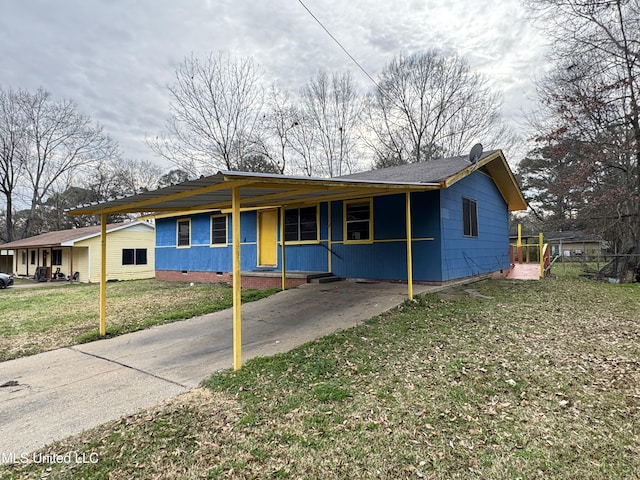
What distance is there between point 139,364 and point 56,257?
22144mm

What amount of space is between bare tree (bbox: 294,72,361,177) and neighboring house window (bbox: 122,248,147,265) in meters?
11.2

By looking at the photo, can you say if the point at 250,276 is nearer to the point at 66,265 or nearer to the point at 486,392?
the point at 486,392

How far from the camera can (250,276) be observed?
34.5 feet

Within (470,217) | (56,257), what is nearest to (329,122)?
(470,217)

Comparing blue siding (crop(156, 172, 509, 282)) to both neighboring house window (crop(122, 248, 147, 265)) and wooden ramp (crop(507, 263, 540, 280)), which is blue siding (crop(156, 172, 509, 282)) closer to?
wooden ramp (crop(507, 263, 540, 280))

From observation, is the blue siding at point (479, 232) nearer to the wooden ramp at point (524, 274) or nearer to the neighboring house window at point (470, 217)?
the neighboring house window at point (470, 217)

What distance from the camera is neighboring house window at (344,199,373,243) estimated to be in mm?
9383

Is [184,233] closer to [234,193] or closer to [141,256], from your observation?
[141,256]

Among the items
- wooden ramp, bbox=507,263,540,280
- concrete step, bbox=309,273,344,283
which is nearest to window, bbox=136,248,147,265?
concrete step, bbox=309,273,344,283

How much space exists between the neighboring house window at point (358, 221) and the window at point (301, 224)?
3.53 ft

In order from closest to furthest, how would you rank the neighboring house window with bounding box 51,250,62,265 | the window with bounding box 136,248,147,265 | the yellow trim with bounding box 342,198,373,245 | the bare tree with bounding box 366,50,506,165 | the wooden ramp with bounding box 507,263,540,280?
the yellow trim with bounding box 342,198,373,245 → the wooden ramp with bounding box 507,263,540,280 → the window with bounding box 136,248,147,265 → the neighboring house window with bounding box 51,250,62,265 → the bare tree with bounding box 366,50,506,165

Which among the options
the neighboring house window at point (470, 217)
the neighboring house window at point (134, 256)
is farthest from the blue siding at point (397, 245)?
the neighboring house window at point (134, 256)

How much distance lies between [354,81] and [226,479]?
76.5 feet

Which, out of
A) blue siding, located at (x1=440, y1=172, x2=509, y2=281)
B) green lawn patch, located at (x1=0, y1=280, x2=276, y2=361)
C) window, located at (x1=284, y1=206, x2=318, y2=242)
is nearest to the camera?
green lawn patch, located at (x1=0, y1=280, x2=276, y2=361)
